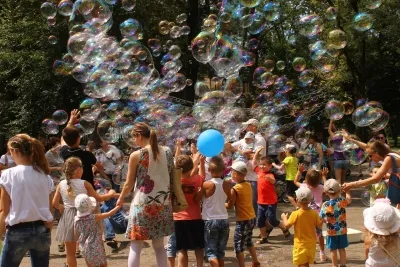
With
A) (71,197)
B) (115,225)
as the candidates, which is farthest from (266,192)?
(71,197)

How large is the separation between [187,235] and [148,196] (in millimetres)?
994

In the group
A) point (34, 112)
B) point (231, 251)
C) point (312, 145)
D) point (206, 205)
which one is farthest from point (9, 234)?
point (34, 112)

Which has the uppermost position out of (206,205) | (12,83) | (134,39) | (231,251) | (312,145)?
(12,83)

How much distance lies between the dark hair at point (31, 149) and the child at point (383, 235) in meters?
2.57

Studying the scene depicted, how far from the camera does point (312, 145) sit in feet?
40.8

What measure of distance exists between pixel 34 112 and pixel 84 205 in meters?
14.3

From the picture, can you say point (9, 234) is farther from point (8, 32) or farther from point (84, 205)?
point (8, 32)

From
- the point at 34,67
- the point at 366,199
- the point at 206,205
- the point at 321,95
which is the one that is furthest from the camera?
the point at 321,95

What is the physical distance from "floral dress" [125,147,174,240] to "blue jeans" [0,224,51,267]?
1.08 metres

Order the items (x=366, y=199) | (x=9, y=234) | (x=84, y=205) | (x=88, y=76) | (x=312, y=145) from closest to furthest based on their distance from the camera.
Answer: (x=9, y=234)
(x=84, y=205)
(x=366, y=199)
(x=88, y=76)
(x=312, y=145)

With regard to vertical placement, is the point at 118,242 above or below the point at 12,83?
below

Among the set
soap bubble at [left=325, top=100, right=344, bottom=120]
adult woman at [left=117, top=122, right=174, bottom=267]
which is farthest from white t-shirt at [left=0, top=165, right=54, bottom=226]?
soap bubble at [left=325, top=100, right=344, bottom=120]

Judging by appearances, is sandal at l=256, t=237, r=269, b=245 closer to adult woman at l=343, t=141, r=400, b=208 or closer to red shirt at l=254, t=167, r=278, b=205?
red shirt at l=254, t=167, r=278, b=205

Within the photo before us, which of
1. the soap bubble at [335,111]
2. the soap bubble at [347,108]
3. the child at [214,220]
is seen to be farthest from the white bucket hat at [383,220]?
the soap bubble at [347,108]
